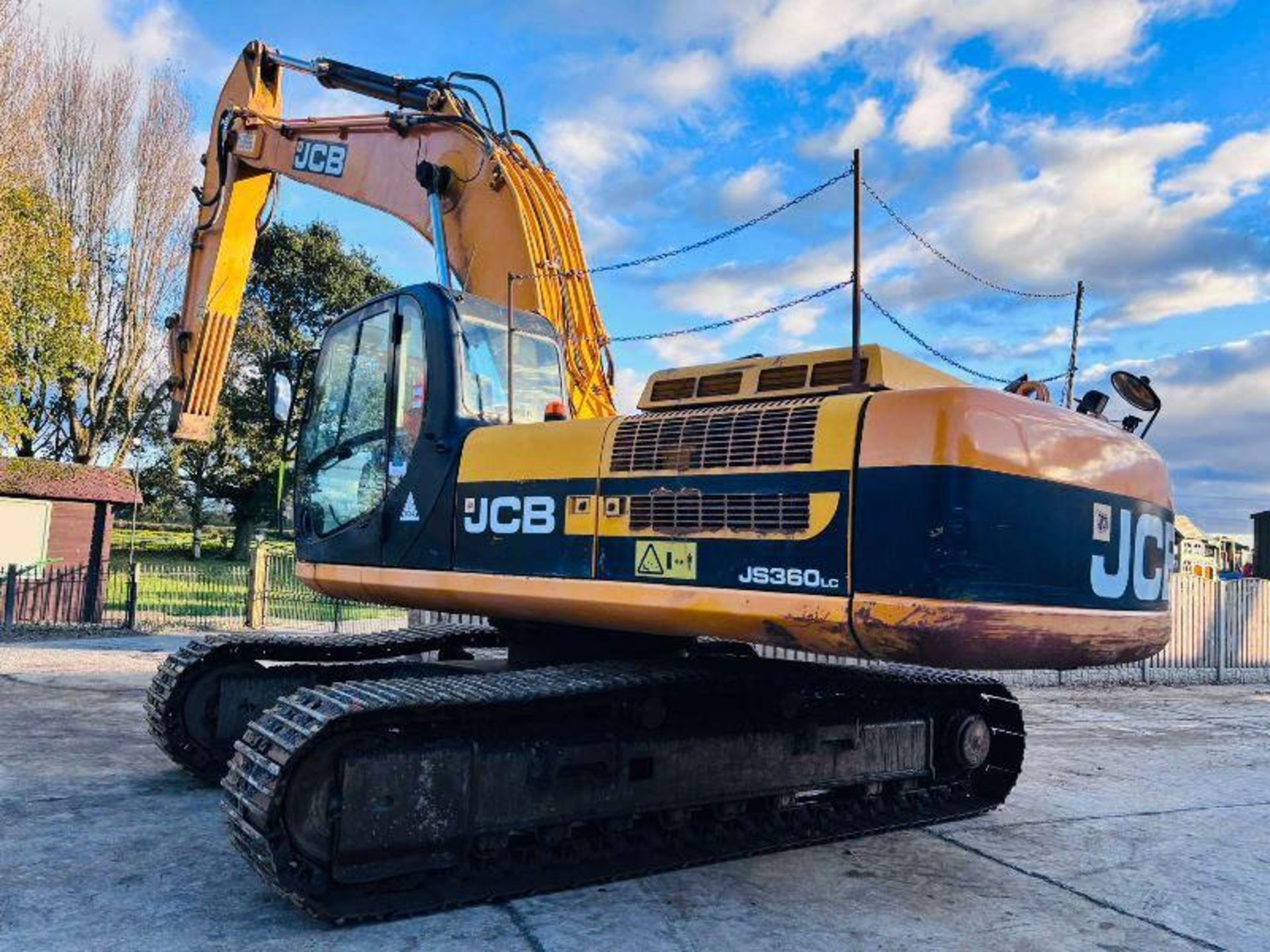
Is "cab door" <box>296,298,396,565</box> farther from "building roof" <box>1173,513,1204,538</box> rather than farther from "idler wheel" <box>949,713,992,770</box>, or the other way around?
"building roof" <box>1173,513,1204,538</box>

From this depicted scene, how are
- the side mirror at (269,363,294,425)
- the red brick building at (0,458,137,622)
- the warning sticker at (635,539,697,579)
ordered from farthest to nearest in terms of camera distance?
the red brick building at (0,458,137,622), the side mirror at (269,363,294,425), the warning sticker at (635,539,697,579)

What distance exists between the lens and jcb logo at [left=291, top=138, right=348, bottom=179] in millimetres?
8500

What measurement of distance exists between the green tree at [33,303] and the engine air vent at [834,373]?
1425cm

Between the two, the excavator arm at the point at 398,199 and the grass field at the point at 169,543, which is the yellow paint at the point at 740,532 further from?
the grass field at the point at 169,543

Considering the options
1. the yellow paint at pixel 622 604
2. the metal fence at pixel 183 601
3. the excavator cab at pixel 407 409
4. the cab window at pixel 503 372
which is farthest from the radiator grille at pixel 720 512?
the metal fence at pixel 183 601

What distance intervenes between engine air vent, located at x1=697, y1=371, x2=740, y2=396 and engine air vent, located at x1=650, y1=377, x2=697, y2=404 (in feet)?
0.16

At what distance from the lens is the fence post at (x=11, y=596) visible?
595 inches

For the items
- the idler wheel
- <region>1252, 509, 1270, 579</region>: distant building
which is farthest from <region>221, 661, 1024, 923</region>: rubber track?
<region>1252, 509, 1270, 579</region>: distant building

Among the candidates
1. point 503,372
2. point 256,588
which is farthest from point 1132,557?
point 256,588

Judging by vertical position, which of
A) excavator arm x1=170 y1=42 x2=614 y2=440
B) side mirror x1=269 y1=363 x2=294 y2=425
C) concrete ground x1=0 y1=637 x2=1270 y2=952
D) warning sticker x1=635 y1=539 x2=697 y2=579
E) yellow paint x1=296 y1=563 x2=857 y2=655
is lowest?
concrete ground x1=0 y1=637 x2=1270 y2=952

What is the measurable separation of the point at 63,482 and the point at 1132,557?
1692 centimetres

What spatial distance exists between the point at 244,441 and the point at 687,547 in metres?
25.8

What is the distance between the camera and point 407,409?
5160 millimetres

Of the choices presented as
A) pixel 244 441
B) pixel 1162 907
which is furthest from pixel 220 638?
pixel 244 441
